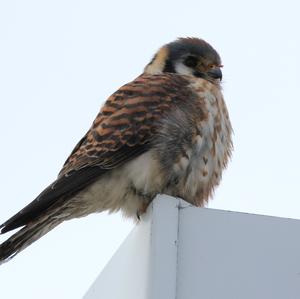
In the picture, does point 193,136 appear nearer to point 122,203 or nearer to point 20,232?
point 122,203

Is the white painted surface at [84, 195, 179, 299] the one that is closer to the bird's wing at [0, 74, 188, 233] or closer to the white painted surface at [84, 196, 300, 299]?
the white painted surface at [84, 196, 300, 299]

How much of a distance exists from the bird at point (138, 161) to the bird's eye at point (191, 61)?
23.9 inches

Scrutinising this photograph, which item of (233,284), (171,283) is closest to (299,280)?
(233,284)

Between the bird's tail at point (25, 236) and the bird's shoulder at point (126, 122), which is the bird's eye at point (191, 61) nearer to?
the bird's shoulder at point (126, 122)

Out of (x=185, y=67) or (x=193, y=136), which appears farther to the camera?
(x=185, y=67)

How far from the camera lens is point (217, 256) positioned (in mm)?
1948

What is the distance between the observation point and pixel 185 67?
12.9 ft

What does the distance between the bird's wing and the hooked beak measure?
19.1 inches

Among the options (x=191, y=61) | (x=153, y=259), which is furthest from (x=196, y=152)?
(x=153, y=259)

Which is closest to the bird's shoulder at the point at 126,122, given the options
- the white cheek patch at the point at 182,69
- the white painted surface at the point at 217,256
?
the white cheek patch at the point at 182,69

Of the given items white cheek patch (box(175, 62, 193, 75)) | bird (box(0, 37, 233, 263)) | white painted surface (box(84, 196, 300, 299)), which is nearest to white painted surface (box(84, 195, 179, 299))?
white painted surface (box(84, 196, 300, 299))

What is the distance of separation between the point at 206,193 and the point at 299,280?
4.49 ft

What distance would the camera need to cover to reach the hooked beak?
3.84 m

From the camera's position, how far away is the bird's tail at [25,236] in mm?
2949
